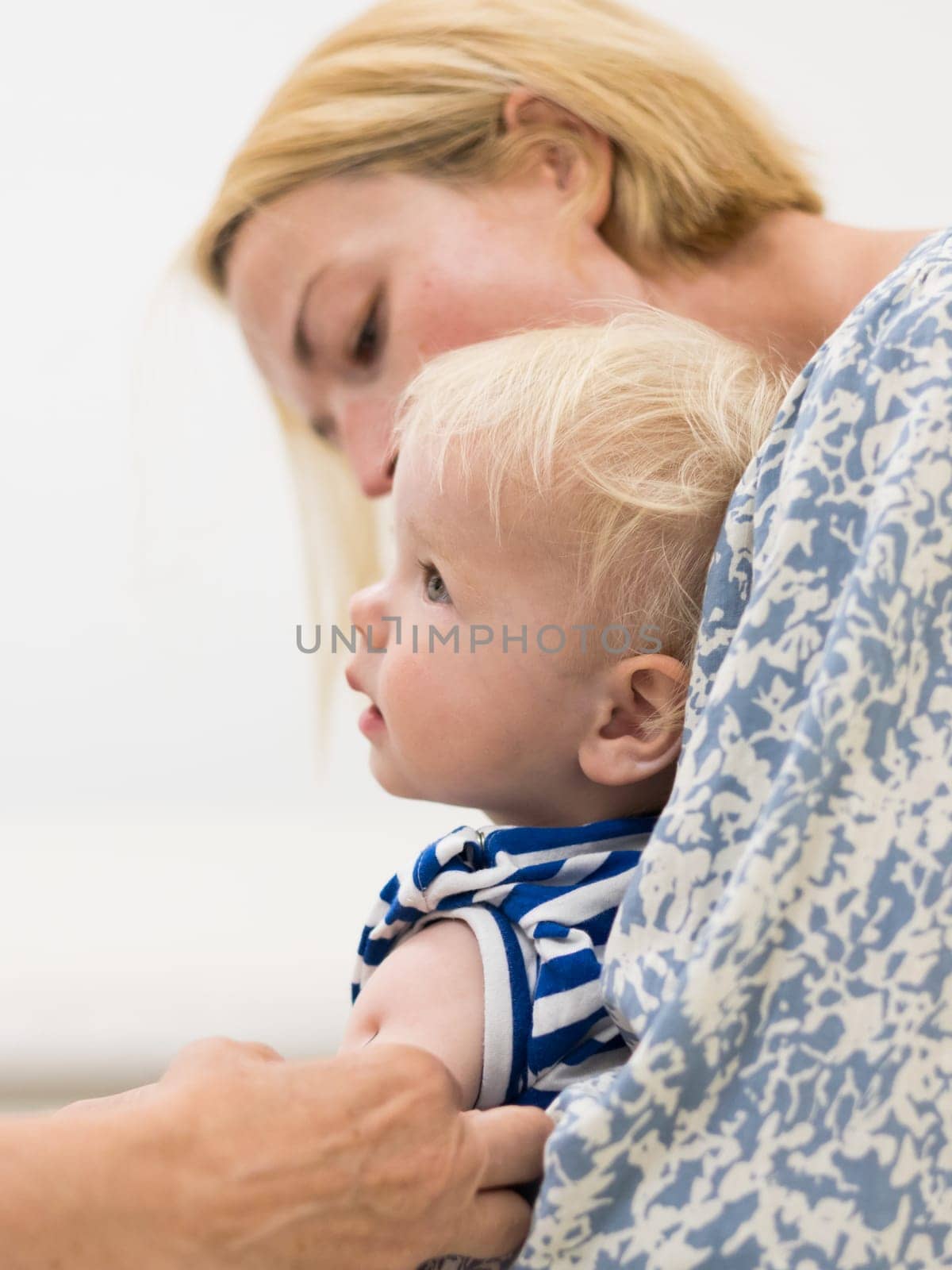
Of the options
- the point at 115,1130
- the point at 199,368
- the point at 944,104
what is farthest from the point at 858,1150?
the point at 944,104

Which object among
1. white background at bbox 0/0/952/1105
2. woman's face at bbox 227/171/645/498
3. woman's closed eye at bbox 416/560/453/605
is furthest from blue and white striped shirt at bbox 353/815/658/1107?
white background at bbox 0/0/952/1105

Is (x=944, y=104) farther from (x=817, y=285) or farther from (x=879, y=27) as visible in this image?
(x=817, y=285)

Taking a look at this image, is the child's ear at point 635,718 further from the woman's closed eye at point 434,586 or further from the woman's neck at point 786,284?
the woman's neck at point 786,284

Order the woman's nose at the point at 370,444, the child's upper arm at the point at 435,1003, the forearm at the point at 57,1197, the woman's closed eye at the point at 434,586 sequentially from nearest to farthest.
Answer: the forearm at the point at 57,1197, the child's upper arm at the point at 435,1003, the woman's closed eye at the point at 434,586, the woman's nose at the point at 370,444

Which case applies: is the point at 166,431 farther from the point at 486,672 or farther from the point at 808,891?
the point at 808,891

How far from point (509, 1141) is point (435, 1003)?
0.11m

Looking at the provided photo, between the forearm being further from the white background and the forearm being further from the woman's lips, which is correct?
the white background

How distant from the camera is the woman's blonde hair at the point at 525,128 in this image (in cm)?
125

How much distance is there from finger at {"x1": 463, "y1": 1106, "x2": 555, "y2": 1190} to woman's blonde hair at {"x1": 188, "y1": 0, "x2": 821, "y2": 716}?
0.89 meters

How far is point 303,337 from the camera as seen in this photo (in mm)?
1302

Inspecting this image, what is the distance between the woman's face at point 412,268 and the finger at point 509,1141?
0.80 m

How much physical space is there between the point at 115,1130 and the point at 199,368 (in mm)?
1692

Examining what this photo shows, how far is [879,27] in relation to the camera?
6.86 ft

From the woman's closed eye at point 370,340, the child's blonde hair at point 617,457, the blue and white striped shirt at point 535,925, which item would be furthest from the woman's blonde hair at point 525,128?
the blue and white striped shirt at point 535,925
